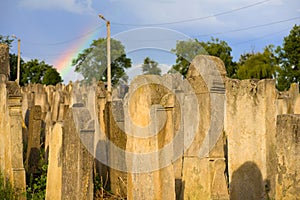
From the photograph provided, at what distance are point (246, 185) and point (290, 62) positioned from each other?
40.5 metres

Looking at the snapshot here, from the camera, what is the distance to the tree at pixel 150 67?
956 cm

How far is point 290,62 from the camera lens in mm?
47719

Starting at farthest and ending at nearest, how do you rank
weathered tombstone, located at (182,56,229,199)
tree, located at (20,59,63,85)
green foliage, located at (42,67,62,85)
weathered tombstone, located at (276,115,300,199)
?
tree, located at (20,59,63,85)
green foliage, located at (42,67,62,85)
weathered tombstone, located at (182,56,229,199)
weathered tombstone, located at (276,115,300,199)

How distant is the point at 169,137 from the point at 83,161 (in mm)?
1293

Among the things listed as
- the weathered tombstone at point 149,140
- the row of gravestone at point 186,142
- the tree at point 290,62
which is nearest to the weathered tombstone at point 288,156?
the row of gravestone at point 186,142

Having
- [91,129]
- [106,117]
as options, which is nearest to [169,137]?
[91,129]

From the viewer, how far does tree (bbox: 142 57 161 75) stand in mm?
9562

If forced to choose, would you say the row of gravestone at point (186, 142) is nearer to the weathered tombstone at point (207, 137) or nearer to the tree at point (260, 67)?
the weathered tombstone at point (207, 137)

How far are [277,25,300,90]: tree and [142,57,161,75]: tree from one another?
38.8 meters

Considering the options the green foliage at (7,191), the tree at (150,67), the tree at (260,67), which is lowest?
the green foliage at (7,191)

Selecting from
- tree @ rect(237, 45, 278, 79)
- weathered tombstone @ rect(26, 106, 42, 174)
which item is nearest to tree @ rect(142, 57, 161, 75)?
weathered tombstone @ rect(26, 106, 42, 174)

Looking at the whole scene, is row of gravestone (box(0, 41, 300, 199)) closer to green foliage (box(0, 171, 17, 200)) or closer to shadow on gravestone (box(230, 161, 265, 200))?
shadow on gravestone (box(230, 161, 265, 200))

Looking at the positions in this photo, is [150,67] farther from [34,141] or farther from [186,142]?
[34,141]

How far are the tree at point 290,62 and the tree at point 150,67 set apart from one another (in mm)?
38766
